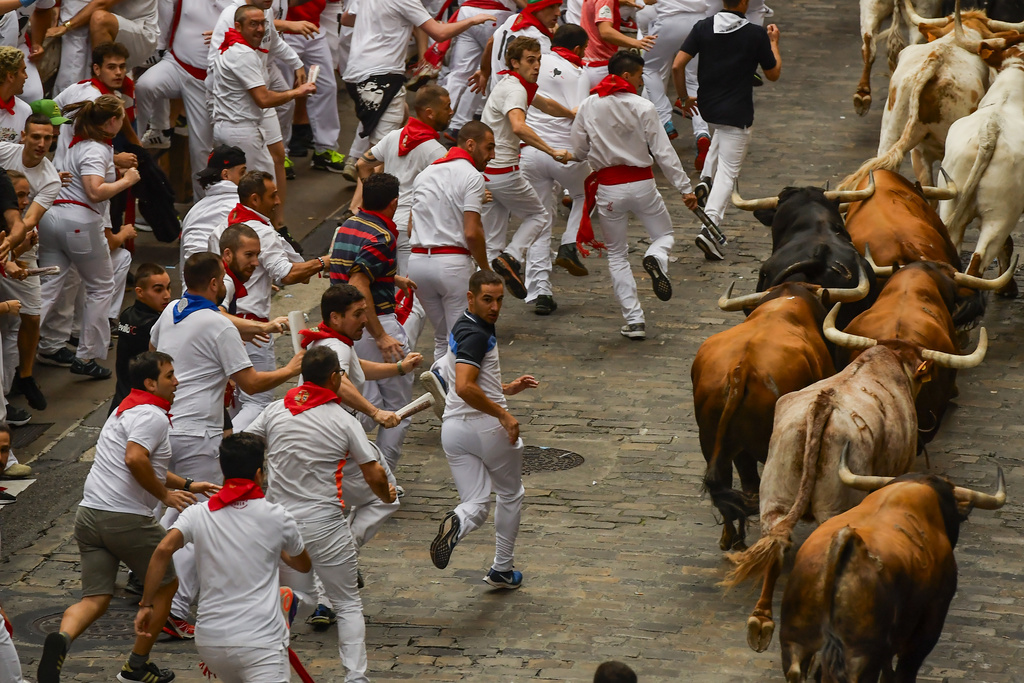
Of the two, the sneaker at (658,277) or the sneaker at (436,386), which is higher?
the sneaker at (436,386)

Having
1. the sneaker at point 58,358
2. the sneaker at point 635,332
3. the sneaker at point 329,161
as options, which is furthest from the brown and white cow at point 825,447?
the sneaker at point 329,161

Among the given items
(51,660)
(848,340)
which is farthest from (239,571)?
(848,340)

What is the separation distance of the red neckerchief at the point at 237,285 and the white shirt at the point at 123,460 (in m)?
1.66

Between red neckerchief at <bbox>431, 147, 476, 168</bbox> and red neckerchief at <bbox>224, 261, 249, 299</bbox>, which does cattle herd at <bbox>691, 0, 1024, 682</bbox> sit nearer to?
red neckerchief at <bbox>431, 147, 476, 168</bbox>

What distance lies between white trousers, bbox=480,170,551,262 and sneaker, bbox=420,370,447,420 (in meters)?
3.50


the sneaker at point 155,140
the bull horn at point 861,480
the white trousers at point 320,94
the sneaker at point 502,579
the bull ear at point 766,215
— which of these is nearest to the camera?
the bull horn at point 861,480

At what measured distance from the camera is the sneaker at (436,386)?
360 inches

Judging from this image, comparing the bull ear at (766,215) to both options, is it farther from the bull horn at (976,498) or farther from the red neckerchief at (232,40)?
the red neckerchief at (232,40)

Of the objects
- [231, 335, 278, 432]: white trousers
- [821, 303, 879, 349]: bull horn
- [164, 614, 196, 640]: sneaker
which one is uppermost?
[821, 303, 879, 349]: bull horn

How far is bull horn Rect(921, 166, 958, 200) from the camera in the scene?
1197cm

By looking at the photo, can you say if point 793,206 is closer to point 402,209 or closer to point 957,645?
point 402,209

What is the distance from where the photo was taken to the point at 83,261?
11.7 m

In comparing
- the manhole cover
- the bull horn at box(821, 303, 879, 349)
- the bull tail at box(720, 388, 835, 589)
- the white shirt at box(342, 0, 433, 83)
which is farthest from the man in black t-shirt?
the bull tail at box(720, 388, 835, 589)

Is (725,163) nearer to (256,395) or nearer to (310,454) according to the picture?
(256,395)
